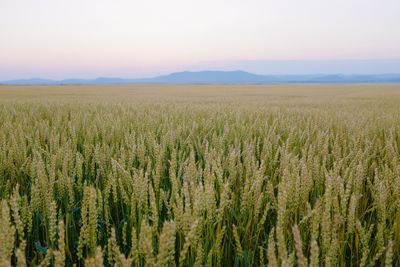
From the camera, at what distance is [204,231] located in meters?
1.42

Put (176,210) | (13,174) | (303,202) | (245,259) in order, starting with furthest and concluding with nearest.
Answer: (13,174) → (303,202) → (245,259) → (176,210)

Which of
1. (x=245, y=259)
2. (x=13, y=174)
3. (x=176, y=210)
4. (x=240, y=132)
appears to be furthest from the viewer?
(x=240, y=132)

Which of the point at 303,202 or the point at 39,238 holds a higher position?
the point at 303,202

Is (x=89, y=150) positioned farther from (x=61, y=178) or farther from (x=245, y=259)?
(x=245, y=259)

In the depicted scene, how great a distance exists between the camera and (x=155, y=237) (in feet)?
4.51

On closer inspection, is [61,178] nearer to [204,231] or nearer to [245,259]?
[204,231]

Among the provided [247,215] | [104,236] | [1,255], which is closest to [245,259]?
[247,215]

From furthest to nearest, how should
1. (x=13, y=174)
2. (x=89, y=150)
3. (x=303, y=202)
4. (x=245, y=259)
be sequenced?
1. (x=89, y=150)
2. (x=13, y=174)
3. (x=303, y=202)
4. (x=245, y=259)

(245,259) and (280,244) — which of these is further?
(245,259)

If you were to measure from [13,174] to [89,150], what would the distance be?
515 mm

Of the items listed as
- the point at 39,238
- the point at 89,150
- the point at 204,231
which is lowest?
the point at 39,238

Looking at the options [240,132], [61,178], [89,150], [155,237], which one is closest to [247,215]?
[155,237]

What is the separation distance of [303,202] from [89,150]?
1.54m

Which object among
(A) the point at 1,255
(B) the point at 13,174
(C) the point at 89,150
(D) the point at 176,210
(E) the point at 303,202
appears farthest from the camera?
(C) the point at 89,150
